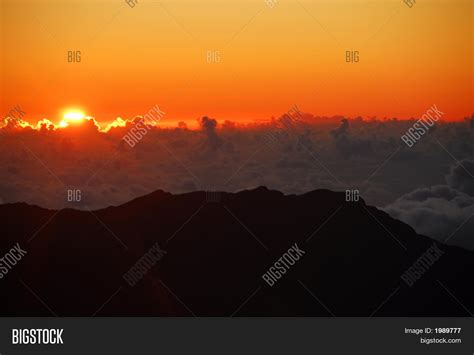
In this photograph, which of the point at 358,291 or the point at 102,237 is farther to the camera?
the point at 102,237

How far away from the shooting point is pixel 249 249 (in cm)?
2056

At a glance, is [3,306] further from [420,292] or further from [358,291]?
[420,292]

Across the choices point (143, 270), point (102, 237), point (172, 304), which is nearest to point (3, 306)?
point (143, 270)

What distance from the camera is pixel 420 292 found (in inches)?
686

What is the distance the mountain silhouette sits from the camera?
15.6m

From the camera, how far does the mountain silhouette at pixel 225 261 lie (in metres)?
15.6

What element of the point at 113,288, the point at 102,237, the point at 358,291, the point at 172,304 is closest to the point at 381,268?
the point at 358,291

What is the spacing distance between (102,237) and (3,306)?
636cm

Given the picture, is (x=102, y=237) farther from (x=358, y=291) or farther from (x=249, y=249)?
(x=358, y=291)

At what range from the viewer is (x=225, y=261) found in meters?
20.6
